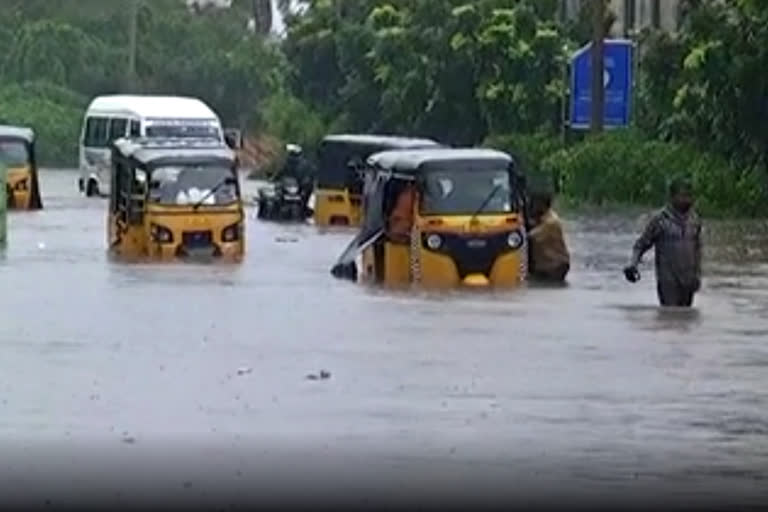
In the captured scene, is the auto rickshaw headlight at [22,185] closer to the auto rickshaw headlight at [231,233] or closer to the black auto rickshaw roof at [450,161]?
the auto rickshaw headlight at [231,233]

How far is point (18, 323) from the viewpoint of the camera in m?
26.6

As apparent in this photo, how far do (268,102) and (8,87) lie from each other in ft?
31.8

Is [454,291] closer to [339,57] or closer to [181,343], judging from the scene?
[181,343]

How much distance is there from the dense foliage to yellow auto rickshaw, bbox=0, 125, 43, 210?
3.05 m

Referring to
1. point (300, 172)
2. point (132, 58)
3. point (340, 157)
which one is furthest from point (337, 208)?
point (132, 58)

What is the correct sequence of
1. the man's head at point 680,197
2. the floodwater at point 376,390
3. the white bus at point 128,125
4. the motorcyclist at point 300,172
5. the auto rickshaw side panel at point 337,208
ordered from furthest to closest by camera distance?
1. the white bus at point 128,125
2. the motorcyclist at point 300,172
3. the auto rickshaw side panel at point 337,208
4. the man's head at point 680,197
5. the floodwater at point 376,390

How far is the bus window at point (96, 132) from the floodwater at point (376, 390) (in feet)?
116

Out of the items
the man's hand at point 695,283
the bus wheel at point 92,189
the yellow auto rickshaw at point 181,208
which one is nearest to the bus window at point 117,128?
the bus wheel at point 92,189

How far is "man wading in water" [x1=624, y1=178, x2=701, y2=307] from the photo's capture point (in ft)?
91.6

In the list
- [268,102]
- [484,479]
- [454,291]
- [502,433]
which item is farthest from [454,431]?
[268,102]

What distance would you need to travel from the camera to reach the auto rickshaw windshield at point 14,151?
60.2m

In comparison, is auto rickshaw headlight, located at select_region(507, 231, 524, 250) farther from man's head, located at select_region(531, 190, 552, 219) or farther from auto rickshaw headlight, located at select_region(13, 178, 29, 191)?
auto rickshaw headlight, located at select_region(13, 178, 29, 191)

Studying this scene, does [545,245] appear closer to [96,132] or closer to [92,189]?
[92,189]

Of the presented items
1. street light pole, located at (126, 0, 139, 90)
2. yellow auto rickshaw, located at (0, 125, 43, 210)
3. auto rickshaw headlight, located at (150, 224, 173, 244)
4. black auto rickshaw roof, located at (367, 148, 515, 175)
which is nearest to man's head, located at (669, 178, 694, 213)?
black auto rickshaw roof, located at (367, 148, 515, 175)
